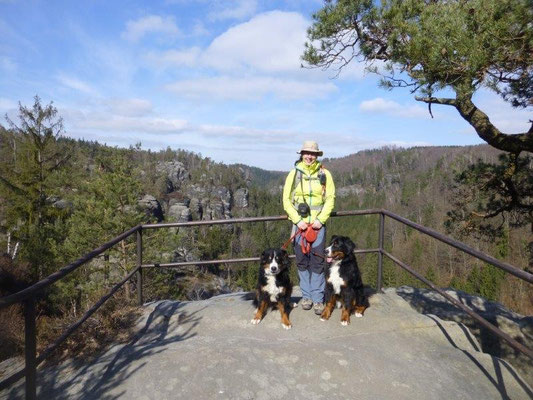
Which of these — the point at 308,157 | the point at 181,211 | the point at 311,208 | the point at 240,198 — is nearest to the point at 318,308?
the point at 311,208

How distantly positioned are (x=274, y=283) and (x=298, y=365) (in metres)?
1.16

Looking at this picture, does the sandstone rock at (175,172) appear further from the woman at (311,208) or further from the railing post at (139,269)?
the woman at (311,208)

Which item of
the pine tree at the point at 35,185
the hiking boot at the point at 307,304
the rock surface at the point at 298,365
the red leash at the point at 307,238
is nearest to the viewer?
the rock surface at the point at 298,365

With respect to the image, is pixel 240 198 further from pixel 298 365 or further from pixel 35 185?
pixel 298 365

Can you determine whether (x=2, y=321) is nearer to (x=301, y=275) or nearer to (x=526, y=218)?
(x=301, y=275)

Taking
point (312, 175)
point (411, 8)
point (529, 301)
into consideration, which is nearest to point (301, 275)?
point (312, 175)

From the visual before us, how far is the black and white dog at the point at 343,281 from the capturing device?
462 cm

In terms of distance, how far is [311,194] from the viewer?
487 cm

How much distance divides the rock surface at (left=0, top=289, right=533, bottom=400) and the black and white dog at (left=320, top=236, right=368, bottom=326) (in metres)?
0.14

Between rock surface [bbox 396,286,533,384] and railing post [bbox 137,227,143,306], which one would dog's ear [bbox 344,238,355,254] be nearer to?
rock surface [bbox 396,286,533,384]

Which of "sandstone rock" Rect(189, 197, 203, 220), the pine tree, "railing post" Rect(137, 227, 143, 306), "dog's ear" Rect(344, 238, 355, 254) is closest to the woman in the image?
"dog's ear" Rect(344, 238, 355, 254)

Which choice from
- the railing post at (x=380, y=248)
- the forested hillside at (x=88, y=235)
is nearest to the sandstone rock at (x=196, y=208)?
the forested hillside at (x=88, y=235)

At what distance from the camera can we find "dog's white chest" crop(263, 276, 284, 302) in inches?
181

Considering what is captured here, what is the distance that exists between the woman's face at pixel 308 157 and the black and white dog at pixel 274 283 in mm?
1077
